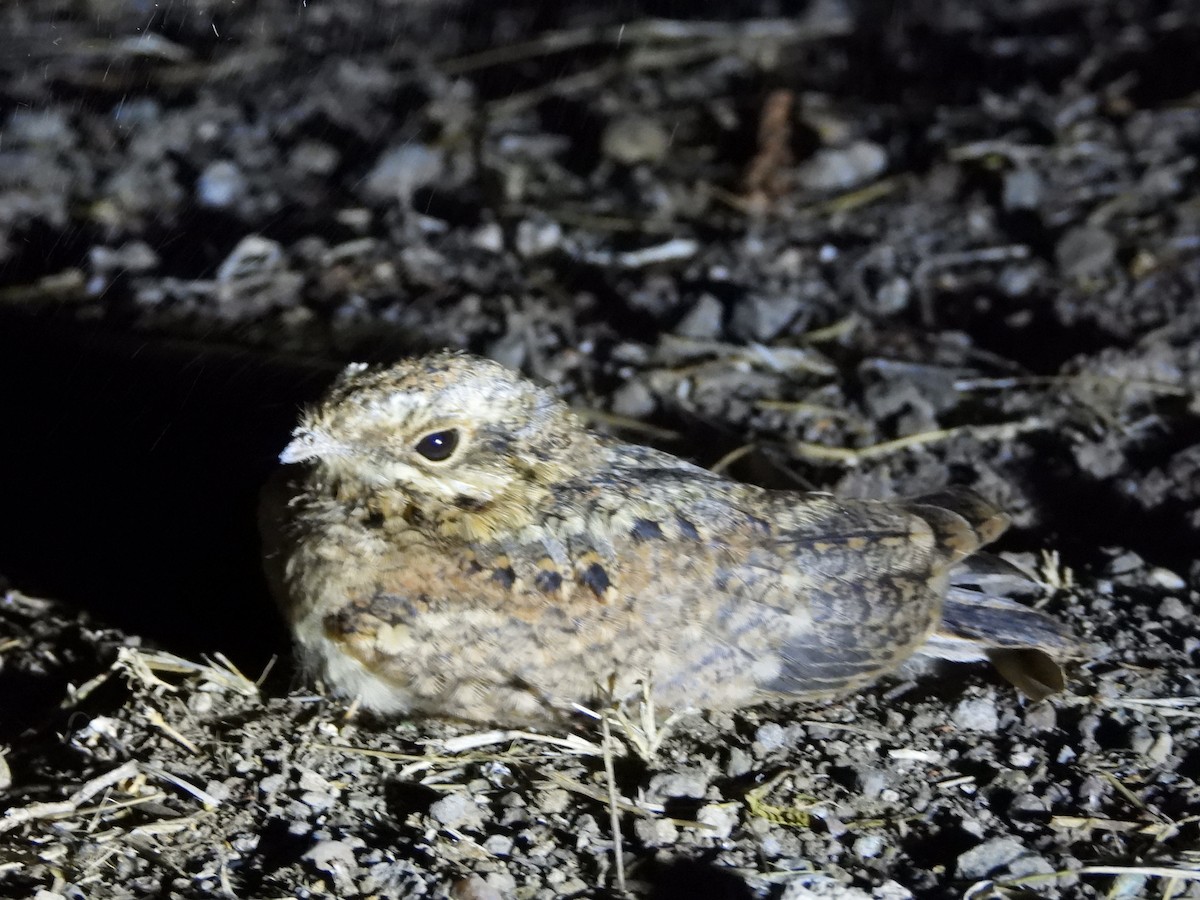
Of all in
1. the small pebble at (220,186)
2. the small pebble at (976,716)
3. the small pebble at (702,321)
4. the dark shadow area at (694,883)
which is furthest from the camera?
the small pebble at (220,186)

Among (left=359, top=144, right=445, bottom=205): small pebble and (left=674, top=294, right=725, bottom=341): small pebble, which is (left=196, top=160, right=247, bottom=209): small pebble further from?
(left=674, top=294, right=725, bottom=341): small pebble

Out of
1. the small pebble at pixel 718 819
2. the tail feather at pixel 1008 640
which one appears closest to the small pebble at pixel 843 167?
the tail feather at pixel 1008 640

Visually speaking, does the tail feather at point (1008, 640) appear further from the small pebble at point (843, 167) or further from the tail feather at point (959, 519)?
the small pebble at point (843, 167)

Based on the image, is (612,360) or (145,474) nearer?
(145,474)

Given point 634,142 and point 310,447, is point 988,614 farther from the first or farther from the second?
point 634,142

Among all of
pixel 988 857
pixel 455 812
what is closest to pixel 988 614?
pixel 988 857

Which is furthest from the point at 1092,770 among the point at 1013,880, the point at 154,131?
the point at 154,131

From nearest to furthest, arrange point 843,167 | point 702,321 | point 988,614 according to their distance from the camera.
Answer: point 988,614 < point 702,321 < point 843,167
